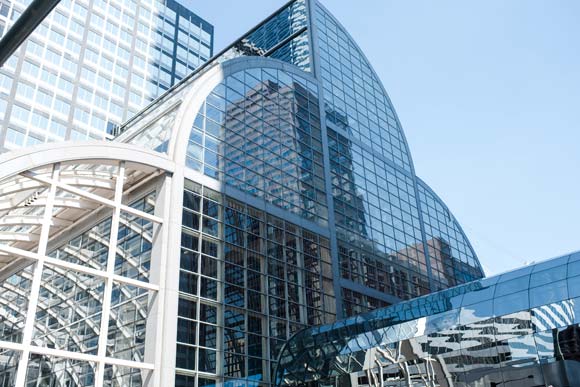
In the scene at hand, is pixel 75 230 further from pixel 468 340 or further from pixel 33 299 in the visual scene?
pixel 468 340

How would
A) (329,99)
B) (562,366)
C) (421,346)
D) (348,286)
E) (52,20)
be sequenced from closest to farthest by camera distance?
(562,366), (421,346), (348,286), (329,99), (52,20)

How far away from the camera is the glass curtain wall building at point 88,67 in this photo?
65.0 metres

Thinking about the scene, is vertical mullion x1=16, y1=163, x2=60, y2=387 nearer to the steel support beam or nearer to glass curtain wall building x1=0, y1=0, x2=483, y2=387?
glass curtain wall building x1=0, y1=0, x2=483, y2=387

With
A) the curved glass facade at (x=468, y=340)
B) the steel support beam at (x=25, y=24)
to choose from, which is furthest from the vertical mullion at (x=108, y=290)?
the steel support beam at (x=25, y=24)

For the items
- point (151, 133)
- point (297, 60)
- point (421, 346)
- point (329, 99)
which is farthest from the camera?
point (297, 60)

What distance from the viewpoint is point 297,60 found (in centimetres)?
4809

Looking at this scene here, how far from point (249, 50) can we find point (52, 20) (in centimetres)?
3223

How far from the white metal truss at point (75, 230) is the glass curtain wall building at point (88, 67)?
3700cm

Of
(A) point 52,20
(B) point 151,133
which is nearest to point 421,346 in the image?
(B) point 151,133

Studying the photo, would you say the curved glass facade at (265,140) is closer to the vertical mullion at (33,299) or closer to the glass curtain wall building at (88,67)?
the vertical mullion at (33,299)

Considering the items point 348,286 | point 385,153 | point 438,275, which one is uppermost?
point 385,153

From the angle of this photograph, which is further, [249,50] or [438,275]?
[249,50]

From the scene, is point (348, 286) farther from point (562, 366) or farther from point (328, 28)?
point (328, 28)

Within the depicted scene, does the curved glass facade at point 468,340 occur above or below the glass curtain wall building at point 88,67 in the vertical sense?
below
